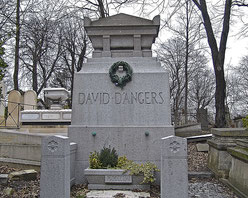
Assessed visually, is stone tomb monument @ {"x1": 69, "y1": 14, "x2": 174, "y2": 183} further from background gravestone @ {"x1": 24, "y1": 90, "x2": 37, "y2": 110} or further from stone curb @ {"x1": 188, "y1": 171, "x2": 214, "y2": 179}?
background gravestone @ {"x1": 24, "y1": 90, "x2": 37, "y2": 110}

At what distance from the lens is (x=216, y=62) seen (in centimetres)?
1156

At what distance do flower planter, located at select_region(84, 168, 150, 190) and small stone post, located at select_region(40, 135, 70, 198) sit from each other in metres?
1.01

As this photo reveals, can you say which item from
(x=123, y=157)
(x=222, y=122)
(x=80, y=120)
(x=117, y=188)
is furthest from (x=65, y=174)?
(x=222, y=122)

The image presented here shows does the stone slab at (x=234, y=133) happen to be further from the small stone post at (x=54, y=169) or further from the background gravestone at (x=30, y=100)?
the background gravestone at (x=30, y=100)

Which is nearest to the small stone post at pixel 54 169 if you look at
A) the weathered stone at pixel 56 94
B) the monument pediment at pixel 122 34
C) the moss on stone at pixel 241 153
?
the moss on stone at pixel 241 153

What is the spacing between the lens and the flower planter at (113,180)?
5801 mm

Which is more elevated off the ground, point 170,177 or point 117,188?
point 170,177

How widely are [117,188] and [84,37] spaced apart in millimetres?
23466

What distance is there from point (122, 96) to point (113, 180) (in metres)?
2.50

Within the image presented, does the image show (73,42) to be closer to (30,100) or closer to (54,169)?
(30,100)

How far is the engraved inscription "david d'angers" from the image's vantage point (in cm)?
714

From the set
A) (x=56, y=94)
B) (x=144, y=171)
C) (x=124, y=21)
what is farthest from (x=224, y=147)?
(x=56, y=94)

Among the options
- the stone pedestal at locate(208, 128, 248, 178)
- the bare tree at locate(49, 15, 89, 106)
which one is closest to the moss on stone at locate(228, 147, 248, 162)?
the stone pedestal at locate(208, 128, 248, 178)

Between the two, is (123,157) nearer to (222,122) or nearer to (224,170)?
(224,170)
